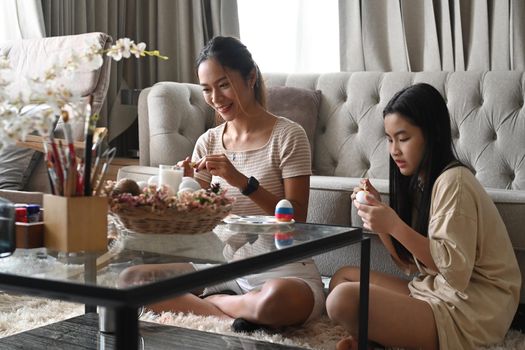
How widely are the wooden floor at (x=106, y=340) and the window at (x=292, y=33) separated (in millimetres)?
2500

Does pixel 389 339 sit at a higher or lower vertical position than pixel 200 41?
lower

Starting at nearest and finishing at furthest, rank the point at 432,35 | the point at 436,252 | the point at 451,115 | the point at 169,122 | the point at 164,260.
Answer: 1. the point at 164,260
2. the point at 436,252
3. the point at 451,115
4. the point at 169,122
5. the point at 432,35

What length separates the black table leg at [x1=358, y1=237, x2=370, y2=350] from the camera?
1864 millimetres

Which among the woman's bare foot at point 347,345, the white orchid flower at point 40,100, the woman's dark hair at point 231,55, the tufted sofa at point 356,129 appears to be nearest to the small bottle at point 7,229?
the white orchid flower at point 40,100

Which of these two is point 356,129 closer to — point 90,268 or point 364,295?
point 364,295

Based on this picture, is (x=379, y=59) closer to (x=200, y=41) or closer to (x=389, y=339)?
(x=200, y=41)

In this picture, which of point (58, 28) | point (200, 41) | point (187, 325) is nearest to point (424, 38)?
point (200, 41)

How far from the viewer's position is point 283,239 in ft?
5.62

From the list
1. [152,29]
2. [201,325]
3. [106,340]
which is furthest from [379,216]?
[152,29]

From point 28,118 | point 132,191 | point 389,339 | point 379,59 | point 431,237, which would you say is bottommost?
point 389,339

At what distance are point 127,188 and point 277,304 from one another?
69 centimetres

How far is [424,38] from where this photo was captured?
12.4ft

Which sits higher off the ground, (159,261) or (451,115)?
(451,115)

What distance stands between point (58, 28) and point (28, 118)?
283 centimetres
